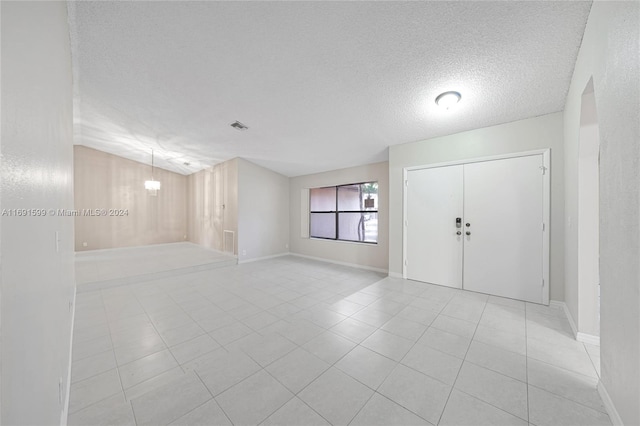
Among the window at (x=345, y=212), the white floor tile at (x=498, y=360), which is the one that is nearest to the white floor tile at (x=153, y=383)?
the white floor tile at (x=498, y=360)

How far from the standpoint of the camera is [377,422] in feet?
4.54

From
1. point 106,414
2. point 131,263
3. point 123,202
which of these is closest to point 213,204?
point 131,263

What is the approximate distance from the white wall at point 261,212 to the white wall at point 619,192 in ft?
18.6

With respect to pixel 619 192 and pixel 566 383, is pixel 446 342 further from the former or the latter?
pixel 619 192

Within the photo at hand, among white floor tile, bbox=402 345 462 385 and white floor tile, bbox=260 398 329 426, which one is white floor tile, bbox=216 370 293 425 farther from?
white floor tile, bbox=402 345 462 385

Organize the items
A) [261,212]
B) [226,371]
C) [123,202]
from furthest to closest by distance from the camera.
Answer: [123,202]
[261,212]
[226,371]

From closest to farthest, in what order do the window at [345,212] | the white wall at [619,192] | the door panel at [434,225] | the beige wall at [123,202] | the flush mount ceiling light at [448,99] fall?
1. the white wall at [619,192]
2. the flush mount ceiling light at [448,99]
3. the door panel at [434,225]
4. the window at [345,212]
5. the beige wall at [123,202]

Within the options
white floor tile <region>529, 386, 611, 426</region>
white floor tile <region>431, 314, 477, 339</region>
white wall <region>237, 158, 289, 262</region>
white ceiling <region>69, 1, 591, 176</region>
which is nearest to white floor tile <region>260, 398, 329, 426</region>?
white floor tile <region>529, 386, 611, 426</region>

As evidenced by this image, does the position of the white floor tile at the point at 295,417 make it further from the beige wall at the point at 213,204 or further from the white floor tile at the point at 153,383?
the beige wall at the point at 213,204

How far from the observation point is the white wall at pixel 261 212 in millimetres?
5746

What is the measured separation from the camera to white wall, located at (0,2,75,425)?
2.02 ft

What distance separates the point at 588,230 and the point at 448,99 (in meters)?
1.91

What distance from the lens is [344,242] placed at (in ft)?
18.4

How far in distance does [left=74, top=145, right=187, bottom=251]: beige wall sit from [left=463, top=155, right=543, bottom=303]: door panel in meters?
8.87
